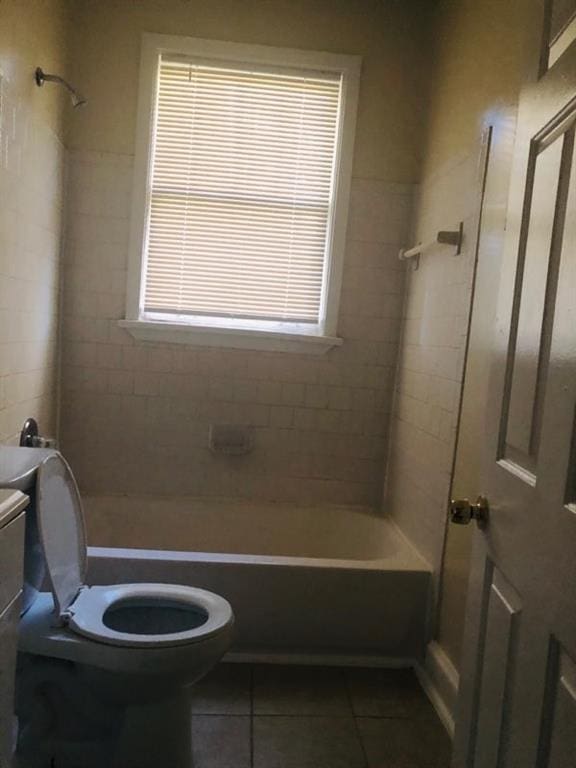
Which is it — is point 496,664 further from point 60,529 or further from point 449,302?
point 449,302

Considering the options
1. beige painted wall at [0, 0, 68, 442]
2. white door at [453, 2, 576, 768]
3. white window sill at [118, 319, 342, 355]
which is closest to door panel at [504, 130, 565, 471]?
white door at [453, 2, 576, 768]

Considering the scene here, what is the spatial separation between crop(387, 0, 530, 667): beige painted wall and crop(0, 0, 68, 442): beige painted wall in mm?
1628

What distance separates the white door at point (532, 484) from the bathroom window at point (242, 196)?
1.85 meters

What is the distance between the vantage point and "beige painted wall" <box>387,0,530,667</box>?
211 cm

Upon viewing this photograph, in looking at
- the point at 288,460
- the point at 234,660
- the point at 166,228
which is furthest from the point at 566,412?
the point at 166,228

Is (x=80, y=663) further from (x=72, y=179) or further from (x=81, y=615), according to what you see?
(x=72, y=179)

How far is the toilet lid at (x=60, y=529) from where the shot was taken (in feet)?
5.61

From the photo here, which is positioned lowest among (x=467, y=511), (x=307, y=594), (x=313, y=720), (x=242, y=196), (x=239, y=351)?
(x=313, y=720)

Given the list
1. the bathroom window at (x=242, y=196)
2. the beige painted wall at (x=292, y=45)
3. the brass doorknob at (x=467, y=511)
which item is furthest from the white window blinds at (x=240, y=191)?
the brass doorknob at (x=467, y=511)

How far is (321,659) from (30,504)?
137 cm

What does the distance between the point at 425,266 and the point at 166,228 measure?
1237 millimetres

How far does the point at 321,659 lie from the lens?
2.46 m

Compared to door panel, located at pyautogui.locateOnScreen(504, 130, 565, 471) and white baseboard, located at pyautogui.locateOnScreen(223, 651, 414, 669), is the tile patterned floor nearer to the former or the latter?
white baseboard, located at pyautogui.locateOnScreen(223, 651, 414, 669)

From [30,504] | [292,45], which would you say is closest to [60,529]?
[30,504]
